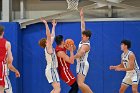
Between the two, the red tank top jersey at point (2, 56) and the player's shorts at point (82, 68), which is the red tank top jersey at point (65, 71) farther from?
the red tank top jersey at point (2, 56)

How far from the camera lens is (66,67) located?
6871 millimetres

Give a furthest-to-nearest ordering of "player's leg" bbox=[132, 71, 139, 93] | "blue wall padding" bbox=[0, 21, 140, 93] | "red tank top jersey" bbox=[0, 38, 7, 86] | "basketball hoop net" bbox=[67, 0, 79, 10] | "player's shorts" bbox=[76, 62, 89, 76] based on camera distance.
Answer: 1. "blue wall padding" bbox=[0, 21, 140, 93]
2. "basketball hoop net" bbox=[67, 0, 79, 10]
3. "player's leg" bbox=[132, 71, 139, 93]
4. "player's shorts" bbox=[76, 62, 89, 76]
5. "red tank top jersey" bbox=[0, 38, 7, 86]

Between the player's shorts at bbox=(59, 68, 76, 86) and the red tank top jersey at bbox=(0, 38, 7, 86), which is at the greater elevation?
the red tank top jersey at bbox=(0, 38, 7, 86)

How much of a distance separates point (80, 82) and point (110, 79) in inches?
102

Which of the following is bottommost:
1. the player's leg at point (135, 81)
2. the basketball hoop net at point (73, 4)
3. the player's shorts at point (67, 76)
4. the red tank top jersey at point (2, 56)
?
the player's leg at point (135, 81)

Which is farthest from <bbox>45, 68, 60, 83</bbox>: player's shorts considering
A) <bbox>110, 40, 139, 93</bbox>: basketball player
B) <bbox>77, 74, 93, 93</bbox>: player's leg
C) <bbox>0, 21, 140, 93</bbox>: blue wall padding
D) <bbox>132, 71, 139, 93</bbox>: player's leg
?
<bbox>0, 21, 140, 93</bbox>: blue wall padding

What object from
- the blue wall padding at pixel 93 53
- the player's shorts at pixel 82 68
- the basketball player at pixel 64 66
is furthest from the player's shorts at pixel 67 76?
the blue wall padding at pixel 93 53

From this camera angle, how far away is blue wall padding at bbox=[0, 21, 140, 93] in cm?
944

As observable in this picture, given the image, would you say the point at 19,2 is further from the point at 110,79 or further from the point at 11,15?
the point at 110,79

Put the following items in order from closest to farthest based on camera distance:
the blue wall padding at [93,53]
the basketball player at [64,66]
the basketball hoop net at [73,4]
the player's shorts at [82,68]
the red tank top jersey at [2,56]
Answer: the red tank top jersey at [2,56] < the basketball player at [64,66] < the player's shorts at [82,68] < the basketball hoop net at [73,4] < the blue wall padding at [93,53]

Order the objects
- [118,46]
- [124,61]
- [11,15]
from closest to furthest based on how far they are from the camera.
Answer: [124,61], [118,46], [11,15]

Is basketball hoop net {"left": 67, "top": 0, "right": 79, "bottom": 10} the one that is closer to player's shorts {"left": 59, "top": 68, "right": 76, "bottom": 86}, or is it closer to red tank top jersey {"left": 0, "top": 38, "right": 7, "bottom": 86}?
player's shorts {"left": 59, "top": 68, "right": 76, "bottom": 86}

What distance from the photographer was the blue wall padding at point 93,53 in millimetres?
9438

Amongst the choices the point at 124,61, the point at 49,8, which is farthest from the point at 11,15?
the point at 124,61
